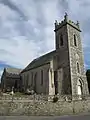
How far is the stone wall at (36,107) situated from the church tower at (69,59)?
Result: 866 cm

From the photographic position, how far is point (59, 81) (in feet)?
103

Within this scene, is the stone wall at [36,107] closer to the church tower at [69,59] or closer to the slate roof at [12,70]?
the church tower at [69,59]

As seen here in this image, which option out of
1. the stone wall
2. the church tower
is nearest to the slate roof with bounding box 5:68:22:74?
the church tower

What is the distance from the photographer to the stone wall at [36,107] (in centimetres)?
1686

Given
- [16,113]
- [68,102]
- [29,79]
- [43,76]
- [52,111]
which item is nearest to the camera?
[16,113]

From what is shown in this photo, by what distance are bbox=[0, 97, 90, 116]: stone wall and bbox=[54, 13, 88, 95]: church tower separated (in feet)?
28.4

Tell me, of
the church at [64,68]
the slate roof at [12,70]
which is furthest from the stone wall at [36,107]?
the slate roof at [12,70]

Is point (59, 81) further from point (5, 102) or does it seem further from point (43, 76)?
point (5, 102)

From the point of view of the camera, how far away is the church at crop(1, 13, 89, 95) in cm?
3036

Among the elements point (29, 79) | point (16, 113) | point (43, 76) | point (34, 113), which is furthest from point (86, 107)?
point (29, 79)

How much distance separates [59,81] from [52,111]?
13.2 metres

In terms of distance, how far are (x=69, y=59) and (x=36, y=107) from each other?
16116 millimetres

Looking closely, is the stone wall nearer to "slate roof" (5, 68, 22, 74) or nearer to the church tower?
the church tower

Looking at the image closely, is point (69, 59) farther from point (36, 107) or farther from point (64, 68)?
point (36, 107)
